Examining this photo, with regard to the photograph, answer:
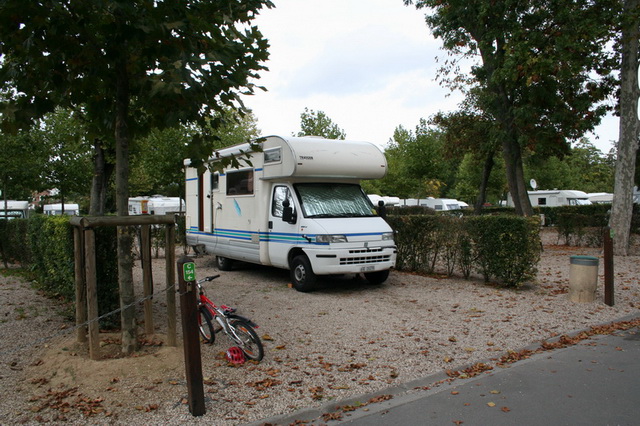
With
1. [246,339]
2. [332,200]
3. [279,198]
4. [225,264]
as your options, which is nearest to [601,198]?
[225,264]

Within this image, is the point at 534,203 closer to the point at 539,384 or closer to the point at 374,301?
the point at 374,301

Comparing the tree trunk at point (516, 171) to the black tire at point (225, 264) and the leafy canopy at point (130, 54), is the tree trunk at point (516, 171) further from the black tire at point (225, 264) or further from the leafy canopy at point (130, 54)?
the leafy canopy at point (130, 54)

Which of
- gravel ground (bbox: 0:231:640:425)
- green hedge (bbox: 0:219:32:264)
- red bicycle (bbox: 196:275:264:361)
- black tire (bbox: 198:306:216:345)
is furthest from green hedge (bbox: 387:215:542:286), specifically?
green hedge (bbox: 0:219:32:264)

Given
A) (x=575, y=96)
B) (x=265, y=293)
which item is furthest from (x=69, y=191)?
(x=575, y=96)

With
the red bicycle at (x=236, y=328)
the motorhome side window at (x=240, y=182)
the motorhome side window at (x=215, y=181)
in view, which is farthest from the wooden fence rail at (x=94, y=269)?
the motorhome side window at (x=215, y=181)

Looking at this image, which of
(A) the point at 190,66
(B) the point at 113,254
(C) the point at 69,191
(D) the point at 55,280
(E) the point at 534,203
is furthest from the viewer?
(E) the point at 534,203

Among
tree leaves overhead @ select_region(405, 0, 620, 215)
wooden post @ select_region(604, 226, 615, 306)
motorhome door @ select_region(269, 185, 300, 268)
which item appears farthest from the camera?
tree leaves overhead @ select_region(405, 0, 620, 215)

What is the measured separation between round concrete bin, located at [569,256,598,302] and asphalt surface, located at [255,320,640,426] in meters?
2.71

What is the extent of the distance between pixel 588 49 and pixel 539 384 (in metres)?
12.7

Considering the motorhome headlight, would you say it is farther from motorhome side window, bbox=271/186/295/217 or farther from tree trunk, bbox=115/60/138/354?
tree trunk, bbox=115/60/138/354

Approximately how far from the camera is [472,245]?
33.1ft

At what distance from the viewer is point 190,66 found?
14.1 feet

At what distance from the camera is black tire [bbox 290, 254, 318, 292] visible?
9.22m

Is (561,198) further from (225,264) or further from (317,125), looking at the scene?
(225,264)
